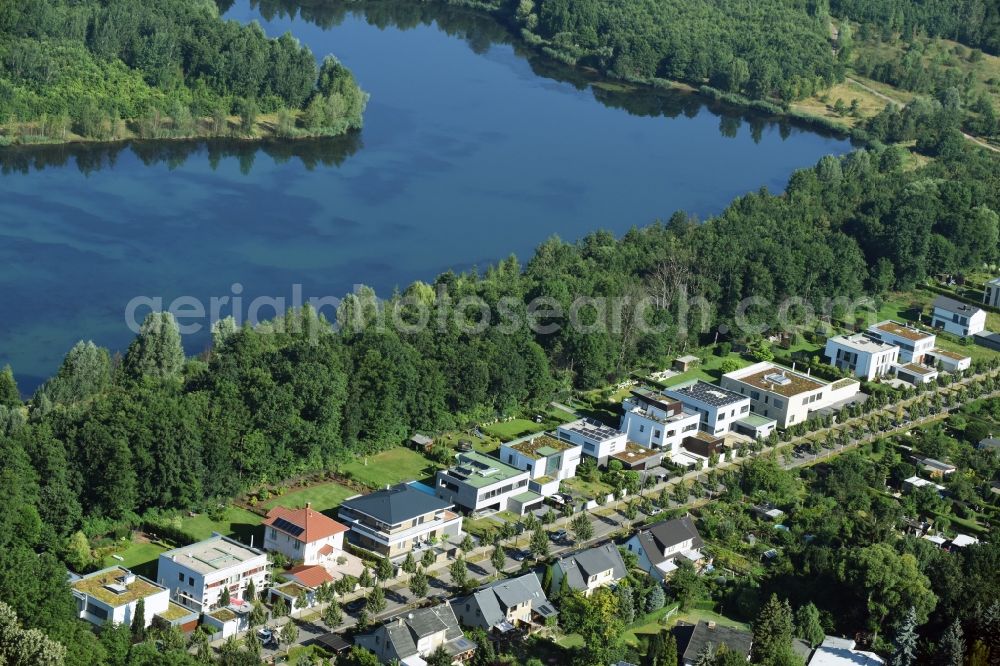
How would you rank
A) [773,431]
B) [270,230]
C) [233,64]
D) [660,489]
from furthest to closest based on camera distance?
[233,64]
[270,230]
[773,431]
[660,489]

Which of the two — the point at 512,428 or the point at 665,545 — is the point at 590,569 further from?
the point at 512,428

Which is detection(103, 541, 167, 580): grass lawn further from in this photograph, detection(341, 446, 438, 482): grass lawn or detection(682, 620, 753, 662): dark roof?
detection(682, 620, 753, 662): dark roof

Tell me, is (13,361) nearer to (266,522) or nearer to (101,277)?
(101,277)

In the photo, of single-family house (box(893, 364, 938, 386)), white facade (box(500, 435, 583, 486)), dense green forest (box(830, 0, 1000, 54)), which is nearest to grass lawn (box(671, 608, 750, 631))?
white facade (box(500, 435, 583, 486))

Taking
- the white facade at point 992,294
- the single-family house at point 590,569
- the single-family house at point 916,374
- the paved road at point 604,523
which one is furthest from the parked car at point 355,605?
the white facade at point 992,294

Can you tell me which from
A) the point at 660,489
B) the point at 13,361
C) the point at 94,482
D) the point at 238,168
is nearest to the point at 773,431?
the point at 660,489

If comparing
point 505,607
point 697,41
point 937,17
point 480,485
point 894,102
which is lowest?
point 505,607

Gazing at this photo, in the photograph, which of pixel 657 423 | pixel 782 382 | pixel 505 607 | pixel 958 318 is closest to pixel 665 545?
pixel 505 607
